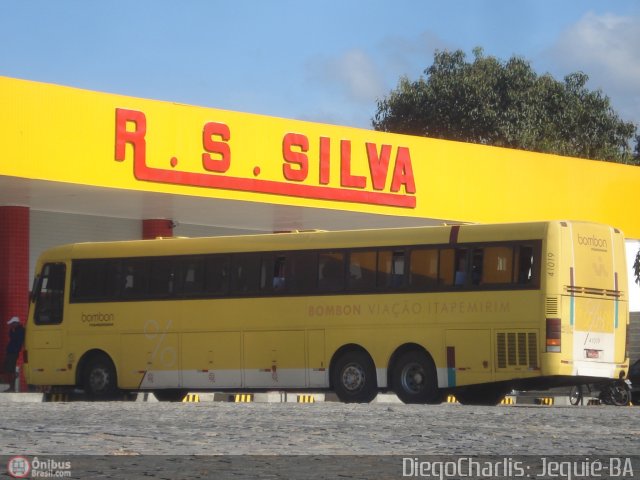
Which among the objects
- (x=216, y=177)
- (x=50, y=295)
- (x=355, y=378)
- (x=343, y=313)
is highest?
(x=216, y=177)

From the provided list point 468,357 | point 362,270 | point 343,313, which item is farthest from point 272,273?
point 468,357

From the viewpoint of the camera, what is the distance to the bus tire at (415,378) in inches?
910

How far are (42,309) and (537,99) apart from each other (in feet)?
175

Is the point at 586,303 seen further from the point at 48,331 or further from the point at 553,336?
the point at 48,331

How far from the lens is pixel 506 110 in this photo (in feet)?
250

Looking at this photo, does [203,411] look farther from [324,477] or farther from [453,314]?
[324,477]

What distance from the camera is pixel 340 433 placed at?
14.1 meters

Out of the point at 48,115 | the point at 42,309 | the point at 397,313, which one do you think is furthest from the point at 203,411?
the point at 48,115

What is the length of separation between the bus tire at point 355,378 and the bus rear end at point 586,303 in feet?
10.8

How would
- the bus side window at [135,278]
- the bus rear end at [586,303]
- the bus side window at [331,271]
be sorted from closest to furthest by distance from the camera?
the bus rear end at [586,303] → the bus side window at [331,271] → the bus side window at [135,278]

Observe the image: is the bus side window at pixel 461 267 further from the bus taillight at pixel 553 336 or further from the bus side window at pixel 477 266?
the bus taillight at pixel 553 336

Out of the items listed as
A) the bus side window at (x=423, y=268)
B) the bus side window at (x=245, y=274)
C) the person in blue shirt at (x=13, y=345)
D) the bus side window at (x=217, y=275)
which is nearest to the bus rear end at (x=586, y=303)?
the bus side window at (x=423, y=268)

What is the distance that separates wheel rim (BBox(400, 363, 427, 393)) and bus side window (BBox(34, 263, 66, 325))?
7546mm

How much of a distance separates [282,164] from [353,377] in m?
10.7
